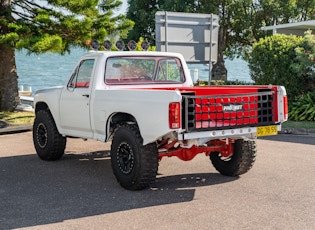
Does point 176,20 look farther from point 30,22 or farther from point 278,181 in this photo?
point 278,181

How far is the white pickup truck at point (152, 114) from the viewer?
6055 millimetres

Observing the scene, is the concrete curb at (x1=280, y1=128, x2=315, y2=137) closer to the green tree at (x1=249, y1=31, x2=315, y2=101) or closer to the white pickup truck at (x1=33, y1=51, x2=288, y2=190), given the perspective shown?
the green tree at (x1=249, y1=31, x2=315, y2=101)

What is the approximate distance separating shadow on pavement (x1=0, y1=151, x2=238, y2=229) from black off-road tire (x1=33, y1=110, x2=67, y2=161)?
0.17 meters

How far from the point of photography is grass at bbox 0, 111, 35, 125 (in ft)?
47.1

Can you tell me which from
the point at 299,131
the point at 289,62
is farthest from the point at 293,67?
→ the point at 299,131

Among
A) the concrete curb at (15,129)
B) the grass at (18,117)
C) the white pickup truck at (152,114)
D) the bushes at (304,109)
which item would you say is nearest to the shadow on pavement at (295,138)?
the bushes at (304,109)

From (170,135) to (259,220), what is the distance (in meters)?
1.59

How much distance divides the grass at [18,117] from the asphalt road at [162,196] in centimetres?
518

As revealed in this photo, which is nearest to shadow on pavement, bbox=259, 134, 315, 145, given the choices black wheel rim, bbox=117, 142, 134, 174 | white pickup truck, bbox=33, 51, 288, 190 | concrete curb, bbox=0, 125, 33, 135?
white pickup truck, bbox=33, 51, 288, 190

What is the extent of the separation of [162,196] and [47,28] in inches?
386

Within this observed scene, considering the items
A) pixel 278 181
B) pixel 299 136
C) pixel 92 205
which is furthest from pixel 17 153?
pixel 299 136

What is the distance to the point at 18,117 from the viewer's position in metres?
15.1

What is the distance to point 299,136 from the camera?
12.2m

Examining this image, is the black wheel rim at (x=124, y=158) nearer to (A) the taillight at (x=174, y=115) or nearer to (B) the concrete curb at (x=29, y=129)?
(A) the taillight at (x=174, y=115)
